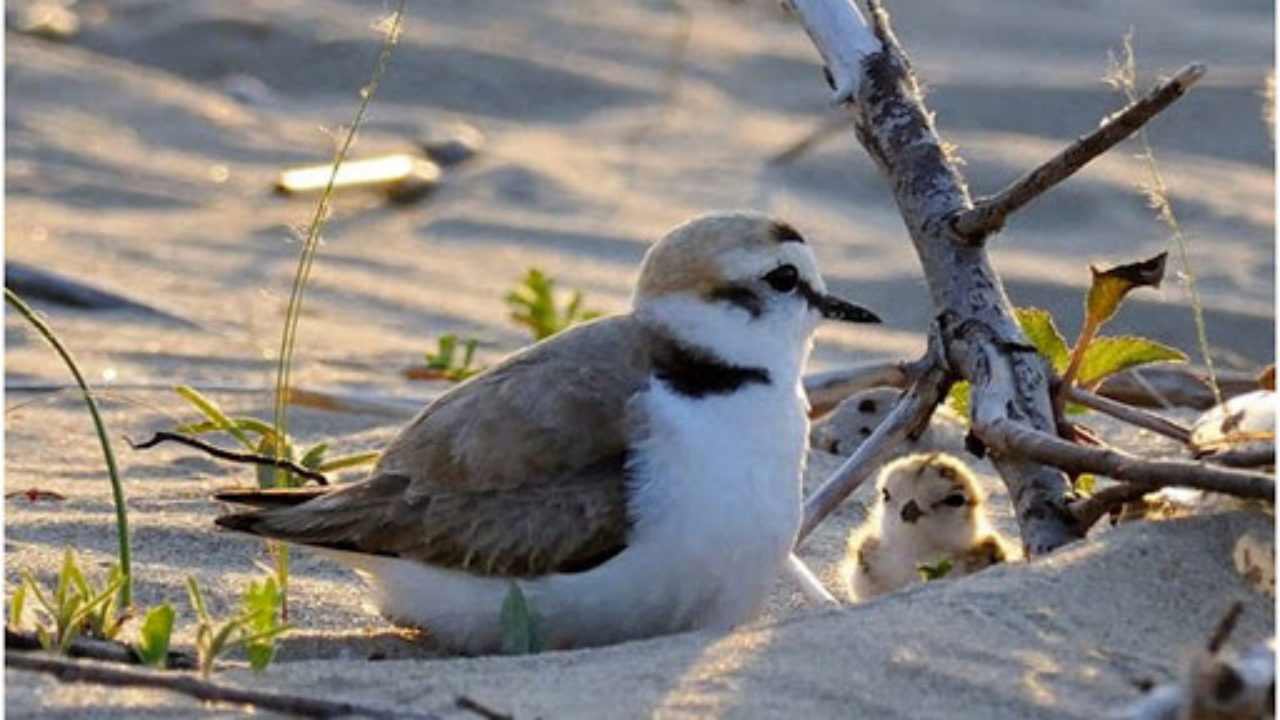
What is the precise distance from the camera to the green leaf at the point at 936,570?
4324 mm

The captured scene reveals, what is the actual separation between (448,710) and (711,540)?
2.21 ft

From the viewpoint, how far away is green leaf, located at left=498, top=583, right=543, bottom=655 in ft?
12.8

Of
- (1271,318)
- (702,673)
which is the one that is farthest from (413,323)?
(702,673)

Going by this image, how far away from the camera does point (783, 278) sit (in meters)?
4.15

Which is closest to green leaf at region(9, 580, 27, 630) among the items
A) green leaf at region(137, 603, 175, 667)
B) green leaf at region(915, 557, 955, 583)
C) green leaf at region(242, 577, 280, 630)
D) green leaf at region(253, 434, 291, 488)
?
green leaf at region(137, 603, 175, 667)

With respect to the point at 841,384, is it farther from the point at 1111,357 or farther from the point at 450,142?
the point at 450,142

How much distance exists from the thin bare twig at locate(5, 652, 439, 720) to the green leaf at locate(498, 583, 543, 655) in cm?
53

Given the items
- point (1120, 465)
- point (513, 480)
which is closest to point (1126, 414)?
point (1120, 465)

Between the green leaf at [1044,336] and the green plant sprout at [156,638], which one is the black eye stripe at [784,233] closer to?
the green leaf at [1044,336]

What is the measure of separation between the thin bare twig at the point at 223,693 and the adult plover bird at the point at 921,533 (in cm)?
134

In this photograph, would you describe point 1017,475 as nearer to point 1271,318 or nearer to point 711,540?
point 711,540

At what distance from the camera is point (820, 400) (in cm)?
613

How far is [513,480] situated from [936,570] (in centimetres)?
73

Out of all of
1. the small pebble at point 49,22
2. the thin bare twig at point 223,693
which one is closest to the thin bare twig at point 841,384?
the thin bare twig at point 223,693
